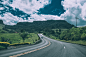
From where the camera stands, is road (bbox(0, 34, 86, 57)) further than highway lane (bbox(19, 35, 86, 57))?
No

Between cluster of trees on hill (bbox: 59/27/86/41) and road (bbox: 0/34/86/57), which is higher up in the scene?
road (bbox: 0/34/86/57)

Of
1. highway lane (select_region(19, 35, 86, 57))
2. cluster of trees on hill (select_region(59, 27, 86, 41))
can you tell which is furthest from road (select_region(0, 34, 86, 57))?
cluster of trees on hill (select_region(59, 27, 86, 41))

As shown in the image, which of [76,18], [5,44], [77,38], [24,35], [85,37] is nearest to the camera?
[5,44]

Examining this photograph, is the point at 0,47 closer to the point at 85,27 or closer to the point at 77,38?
the point at 77,38

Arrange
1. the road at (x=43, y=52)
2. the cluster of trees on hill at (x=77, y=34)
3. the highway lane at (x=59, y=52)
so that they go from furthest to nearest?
the cluster of trees on hill at (x=77, y=34)
the highway lane at (x=59, y=52)
the road at (x=43, y=52)

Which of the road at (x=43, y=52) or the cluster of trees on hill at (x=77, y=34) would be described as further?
the cluster of trees on hill at (x=77, y=34)

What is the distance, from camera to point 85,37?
32688mm

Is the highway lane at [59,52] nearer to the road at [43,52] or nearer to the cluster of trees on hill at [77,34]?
the road at [43,52]

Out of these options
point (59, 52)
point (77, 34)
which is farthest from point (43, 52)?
point (77, 34)

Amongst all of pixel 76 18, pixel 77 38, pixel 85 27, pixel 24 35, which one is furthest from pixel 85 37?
pixel 24 35

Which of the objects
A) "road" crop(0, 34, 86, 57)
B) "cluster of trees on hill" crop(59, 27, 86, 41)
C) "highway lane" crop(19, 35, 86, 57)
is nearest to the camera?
"road" crop(0, 34, 86, 57)

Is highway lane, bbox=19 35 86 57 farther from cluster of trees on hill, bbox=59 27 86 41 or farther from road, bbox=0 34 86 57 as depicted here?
cluster of trees on hill, bbox=59 27 86 41

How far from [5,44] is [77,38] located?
108 ft

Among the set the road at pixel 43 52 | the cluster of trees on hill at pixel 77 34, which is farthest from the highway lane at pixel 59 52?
the cluster of trees on hill at pixel 77 34
